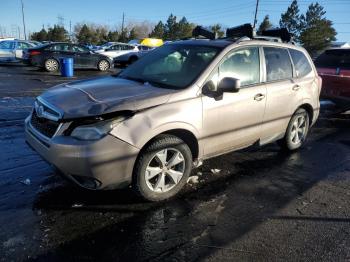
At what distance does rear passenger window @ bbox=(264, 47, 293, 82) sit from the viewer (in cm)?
522

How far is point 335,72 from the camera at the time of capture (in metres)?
8.84

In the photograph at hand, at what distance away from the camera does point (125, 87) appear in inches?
169

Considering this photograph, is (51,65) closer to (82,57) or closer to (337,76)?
(82,57)

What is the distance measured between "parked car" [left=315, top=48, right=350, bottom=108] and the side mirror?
5304 mm

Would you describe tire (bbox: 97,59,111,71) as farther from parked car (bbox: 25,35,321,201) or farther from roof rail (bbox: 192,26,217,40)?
parked car (bbox: 25,35,321,201)

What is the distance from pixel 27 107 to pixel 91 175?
239 inches

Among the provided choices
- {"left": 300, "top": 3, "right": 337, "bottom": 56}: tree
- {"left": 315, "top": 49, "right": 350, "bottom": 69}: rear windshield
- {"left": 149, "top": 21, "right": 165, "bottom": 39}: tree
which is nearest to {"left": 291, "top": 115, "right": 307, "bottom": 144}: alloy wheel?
{"left": 315, "top": 49, "right": 350, "bottom": 69}: rear windshield

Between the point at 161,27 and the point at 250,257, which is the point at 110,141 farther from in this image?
the point at 161,27

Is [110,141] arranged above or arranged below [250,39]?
below

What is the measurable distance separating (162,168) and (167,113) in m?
0.62

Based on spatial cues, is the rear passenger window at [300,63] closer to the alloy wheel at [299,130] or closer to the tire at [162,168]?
the alloy wheel at [299,130]

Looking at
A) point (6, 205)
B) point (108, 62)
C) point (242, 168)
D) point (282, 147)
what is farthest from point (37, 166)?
point (108, 62)

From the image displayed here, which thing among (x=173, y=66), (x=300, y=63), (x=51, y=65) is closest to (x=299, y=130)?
(x=300, y=63)

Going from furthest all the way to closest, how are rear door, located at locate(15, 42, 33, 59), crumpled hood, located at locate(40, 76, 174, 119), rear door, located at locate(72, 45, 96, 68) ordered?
rear door, located at locate(15, 42, 33, 59) < rear door, located at locate(72, 45, 96, 68) < crumpled hood, located at locate(40, 76, 174, 119)
